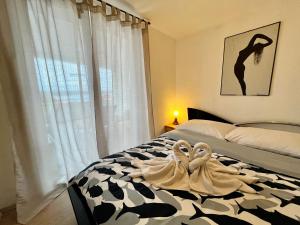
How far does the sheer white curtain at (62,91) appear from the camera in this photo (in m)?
1.51

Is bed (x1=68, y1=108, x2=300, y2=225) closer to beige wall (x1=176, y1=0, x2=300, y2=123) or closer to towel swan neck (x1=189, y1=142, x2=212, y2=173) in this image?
towel swan neck (x1=189, y1=142, x2=212, y2=173)

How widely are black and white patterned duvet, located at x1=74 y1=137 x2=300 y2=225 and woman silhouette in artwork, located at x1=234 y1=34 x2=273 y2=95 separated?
144 centimetres

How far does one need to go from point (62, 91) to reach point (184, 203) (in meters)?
1.63

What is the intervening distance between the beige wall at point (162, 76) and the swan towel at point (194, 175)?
1.74 meters

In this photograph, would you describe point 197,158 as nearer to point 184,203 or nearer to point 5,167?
point 184,203

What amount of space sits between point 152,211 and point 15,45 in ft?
5.79

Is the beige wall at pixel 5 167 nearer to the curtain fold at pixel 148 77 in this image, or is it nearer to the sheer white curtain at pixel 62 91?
the sheer white curtain at pixel 62 91

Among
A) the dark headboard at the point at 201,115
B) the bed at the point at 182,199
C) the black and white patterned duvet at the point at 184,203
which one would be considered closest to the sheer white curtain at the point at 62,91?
the bed at the point at 182,199

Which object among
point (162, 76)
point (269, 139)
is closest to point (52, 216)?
point (269, 139)

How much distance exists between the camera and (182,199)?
0.92 meters

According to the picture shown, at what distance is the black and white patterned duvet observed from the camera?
0.79 meters

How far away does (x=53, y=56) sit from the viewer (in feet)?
5.51

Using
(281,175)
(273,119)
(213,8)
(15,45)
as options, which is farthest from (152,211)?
(213,8)

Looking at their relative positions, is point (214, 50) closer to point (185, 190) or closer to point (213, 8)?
point (213, 8)
